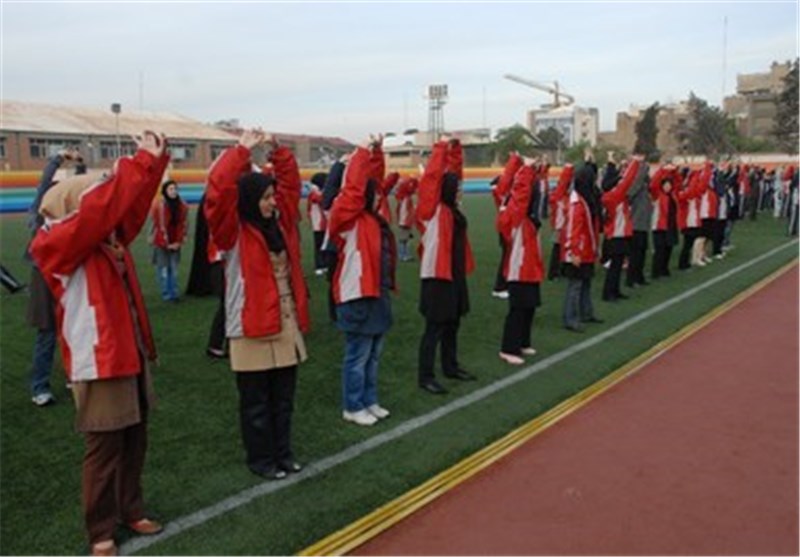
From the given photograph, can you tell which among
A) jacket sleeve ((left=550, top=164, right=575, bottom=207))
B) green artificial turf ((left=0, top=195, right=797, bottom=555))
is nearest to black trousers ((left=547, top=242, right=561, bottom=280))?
jacket sleeve ((left=550, top=164, right=575, bottom=207))

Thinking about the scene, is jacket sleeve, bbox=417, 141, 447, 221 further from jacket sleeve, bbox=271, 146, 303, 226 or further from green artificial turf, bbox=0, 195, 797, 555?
green artificial turf, bbox=0, 195, 797, 555

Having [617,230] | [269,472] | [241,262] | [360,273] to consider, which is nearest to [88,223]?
[241,262]

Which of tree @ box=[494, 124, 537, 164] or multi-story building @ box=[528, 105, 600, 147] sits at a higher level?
multi-story building @ box=[528, 105, 600, 147]

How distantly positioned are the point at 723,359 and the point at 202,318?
5851 millimetres

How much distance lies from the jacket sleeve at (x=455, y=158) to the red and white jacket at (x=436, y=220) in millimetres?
48

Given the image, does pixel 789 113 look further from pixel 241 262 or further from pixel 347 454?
pixel 241 262

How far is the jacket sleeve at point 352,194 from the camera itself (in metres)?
5.55

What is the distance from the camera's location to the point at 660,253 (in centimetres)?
1316

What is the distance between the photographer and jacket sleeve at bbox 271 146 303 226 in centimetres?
589

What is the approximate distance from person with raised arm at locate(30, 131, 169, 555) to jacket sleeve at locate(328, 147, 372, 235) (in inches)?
75.2

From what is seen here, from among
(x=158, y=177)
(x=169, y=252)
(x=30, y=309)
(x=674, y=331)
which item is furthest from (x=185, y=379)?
(x=674, y=331)

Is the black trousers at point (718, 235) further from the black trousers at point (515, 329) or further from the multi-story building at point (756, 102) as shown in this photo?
the multi-story building at point (756, 102)

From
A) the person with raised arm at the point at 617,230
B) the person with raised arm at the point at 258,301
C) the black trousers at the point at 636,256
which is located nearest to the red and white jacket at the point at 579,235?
the person with raised arm at the point at 617,230

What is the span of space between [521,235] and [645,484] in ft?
11.0
